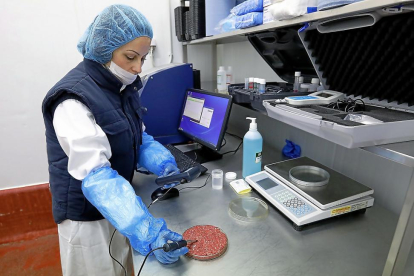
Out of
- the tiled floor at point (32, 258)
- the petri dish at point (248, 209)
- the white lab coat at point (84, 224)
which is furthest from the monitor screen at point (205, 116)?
the tiled floor at point (32, 258)

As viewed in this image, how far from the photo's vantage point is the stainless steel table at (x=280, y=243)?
0.68 metres

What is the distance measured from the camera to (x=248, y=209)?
938 millimetres

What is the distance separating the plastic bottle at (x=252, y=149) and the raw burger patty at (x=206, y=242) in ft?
1.22

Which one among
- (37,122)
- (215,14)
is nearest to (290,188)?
(215,14)

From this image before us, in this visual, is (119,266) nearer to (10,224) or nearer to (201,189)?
(201,189)

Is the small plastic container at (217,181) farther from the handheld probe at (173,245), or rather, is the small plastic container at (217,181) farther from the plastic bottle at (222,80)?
the plastic bottle at (222,80)

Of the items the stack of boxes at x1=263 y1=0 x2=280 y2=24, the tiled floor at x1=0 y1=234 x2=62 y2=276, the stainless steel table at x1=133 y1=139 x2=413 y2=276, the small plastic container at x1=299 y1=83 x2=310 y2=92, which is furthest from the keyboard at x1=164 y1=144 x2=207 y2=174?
the tiled floor at x1=0 y1=234 x2=62 y2=276

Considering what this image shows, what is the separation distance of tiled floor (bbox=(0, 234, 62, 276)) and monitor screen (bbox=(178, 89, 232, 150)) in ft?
4.41

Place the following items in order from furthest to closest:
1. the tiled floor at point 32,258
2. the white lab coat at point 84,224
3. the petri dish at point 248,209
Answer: the tiled floor at point 32,258
the petri dish at point 248,209
the white lab coat at point 84,224

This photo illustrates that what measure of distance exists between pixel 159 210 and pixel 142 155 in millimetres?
339

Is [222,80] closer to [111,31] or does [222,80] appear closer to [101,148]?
[111,31]

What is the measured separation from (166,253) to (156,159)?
0.54 meters

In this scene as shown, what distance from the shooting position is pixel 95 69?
0.90 meters

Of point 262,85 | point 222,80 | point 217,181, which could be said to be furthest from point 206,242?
point 222,80
